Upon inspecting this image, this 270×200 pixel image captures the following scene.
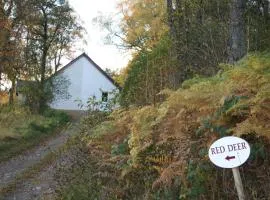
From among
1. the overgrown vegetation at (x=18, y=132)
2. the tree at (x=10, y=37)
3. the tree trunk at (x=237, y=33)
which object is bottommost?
the overgrown vegetation at (x=18, y=132)

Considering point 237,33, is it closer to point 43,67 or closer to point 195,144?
point 195,144

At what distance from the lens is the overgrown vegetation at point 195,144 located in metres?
5.95

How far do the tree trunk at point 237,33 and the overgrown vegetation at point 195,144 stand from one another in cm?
189

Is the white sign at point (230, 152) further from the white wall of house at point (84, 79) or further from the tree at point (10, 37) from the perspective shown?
the white wall of house at point (84, 79)

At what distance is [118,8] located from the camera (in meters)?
47.2

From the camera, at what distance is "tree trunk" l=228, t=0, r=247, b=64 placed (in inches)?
394

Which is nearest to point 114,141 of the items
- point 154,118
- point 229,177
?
point 154,118

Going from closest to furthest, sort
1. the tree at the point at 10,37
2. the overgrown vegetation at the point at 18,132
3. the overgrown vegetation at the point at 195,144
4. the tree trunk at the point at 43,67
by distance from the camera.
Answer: the overgrown vegetation at the point at 195,144 → the overgrown vegetation at the point at 18,132 → the tree at the point at 10,37 → the tree trunk at the point at 43,67

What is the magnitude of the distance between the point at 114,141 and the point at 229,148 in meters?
4.51

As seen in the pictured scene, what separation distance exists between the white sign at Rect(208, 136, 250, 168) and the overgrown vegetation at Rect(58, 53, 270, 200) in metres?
0.46

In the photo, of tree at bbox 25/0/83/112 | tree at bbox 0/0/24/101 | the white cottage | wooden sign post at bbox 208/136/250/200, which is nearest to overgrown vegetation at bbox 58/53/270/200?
wooden sign post at bbox 208/136/250/200

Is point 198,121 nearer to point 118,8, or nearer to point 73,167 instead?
point 73,167

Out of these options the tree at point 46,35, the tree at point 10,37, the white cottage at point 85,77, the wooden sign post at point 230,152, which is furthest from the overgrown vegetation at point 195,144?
the white cottage at point 85,77

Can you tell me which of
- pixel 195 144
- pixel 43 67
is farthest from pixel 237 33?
pixel 43 67
